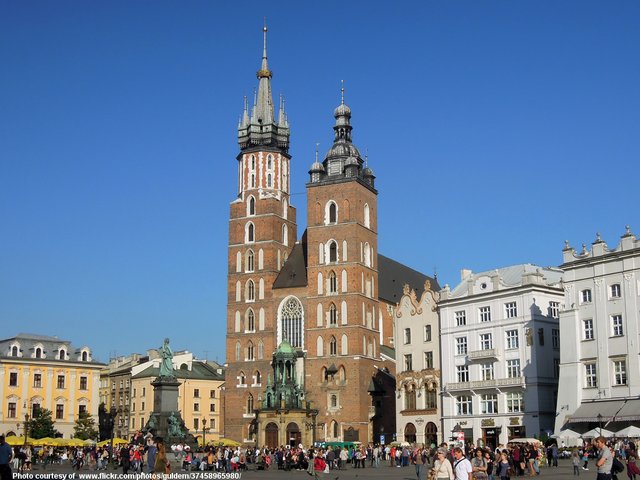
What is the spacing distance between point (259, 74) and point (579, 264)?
45.7 metres

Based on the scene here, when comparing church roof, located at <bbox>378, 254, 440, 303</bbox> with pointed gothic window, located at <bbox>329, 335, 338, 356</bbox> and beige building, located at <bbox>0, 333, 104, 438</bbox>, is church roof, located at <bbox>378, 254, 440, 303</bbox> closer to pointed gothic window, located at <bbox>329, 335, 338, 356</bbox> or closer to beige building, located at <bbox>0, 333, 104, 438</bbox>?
pointed gothic window, located at <bbox>329, 335, 338, 356</bbox>

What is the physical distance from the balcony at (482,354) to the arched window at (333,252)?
1937cm

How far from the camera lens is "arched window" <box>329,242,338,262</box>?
251ft

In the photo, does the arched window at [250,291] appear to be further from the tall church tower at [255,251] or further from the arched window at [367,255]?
the arched window at [367,255]

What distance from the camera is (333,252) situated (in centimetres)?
7694

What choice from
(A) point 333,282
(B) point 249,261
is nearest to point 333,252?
(A) point 333,282

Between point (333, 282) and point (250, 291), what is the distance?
8143mm

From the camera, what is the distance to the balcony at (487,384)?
5666 centimetres

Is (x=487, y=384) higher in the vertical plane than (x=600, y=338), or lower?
lower

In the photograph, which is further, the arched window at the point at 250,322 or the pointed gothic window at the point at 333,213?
the arched window at the point at 250,322

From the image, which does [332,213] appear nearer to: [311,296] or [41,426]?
[311,296]

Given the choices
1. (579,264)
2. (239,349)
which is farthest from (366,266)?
(579,264)

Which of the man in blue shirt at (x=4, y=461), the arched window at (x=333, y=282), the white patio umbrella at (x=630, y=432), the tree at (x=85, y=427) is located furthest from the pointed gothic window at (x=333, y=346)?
the man in blue shirt at (x=4, y=461)

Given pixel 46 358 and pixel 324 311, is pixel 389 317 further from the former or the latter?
pixel 46 358
